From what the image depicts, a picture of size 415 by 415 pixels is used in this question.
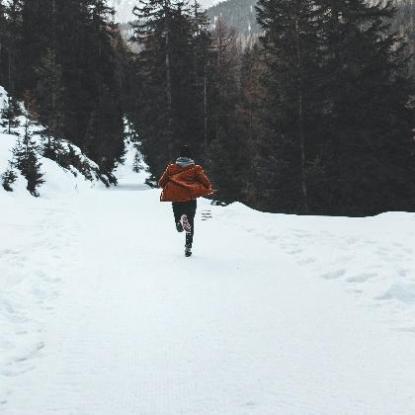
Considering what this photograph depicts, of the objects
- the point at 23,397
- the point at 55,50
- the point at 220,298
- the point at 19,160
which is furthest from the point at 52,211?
the point at 55,50

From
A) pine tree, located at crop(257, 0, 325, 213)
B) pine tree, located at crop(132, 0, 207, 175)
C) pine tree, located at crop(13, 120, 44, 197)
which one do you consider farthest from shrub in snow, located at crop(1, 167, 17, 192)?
pine tree, located at crop(132, 0, 207, 175)

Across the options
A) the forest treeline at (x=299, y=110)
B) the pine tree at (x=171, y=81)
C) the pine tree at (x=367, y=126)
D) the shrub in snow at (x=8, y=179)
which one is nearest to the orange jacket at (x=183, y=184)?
the forest treeline at (x=299, y=110)

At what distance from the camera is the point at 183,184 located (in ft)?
31.2

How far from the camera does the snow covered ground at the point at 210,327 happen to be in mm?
3514

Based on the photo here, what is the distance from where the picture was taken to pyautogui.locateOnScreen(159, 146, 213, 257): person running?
951 centimetres

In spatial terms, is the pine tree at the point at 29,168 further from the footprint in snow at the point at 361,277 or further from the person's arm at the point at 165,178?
the footprint in snow at the point at 361,277

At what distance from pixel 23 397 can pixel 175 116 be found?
36.9m

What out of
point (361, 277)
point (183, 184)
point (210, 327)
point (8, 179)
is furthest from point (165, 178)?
point (8, 179)

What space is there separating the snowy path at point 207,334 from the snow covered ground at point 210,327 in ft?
0.05

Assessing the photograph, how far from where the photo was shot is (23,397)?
3.51 m

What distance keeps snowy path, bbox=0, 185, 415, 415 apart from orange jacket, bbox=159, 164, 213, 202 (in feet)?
3.72

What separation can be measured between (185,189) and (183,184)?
0.10m

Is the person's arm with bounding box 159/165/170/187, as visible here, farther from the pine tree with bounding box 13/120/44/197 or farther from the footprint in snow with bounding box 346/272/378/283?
the pine tree with bounding box 13/120/44/197

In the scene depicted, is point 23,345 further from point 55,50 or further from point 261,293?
point 55,50
